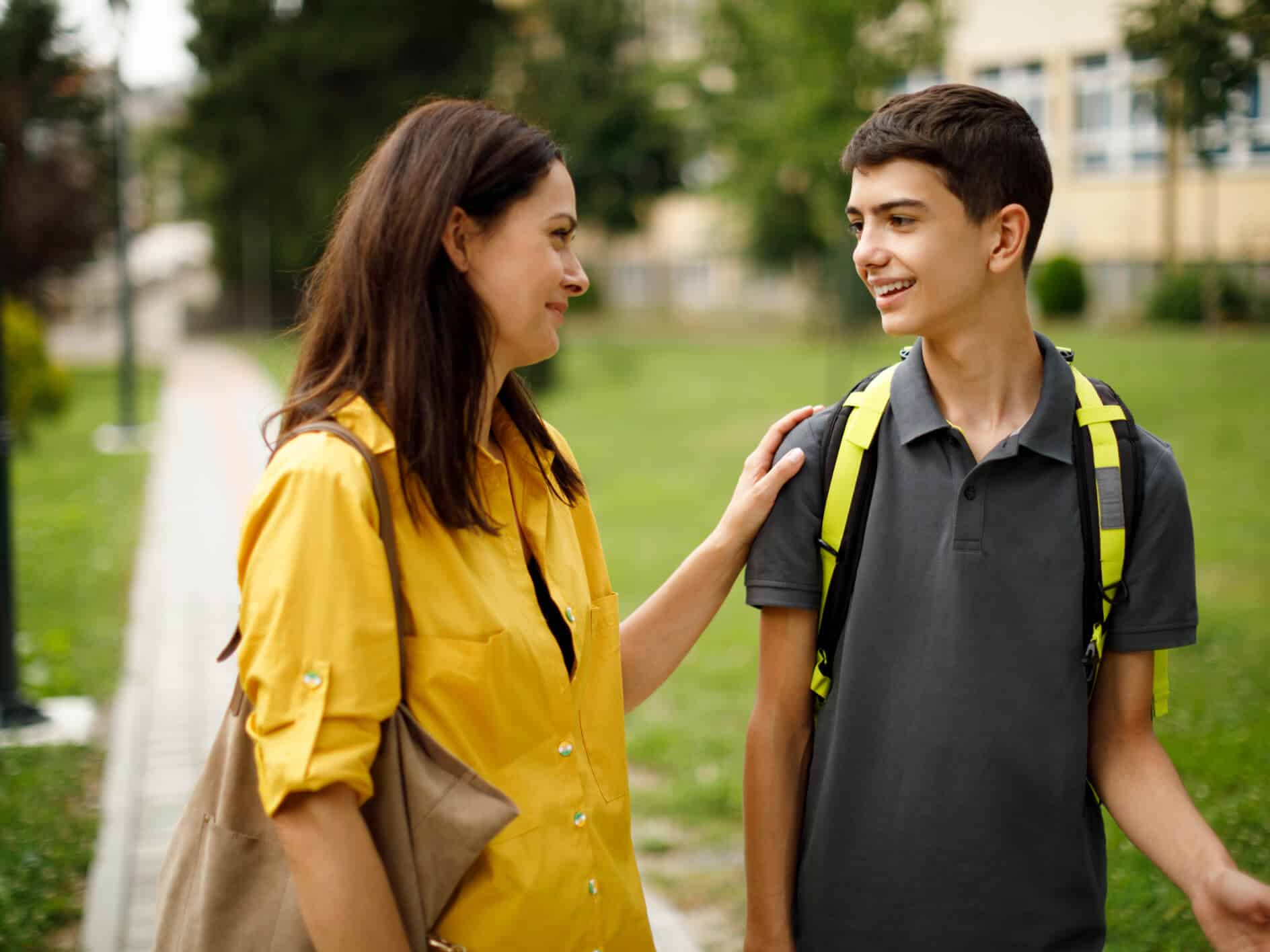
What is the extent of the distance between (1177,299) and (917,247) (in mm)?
23018

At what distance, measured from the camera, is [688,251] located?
47.6 m

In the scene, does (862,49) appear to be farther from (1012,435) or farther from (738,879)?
(1012,435)

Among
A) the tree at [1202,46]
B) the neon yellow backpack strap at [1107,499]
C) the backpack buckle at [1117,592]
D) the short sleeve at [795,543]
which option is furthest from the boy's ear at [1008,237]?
the tree at [1202,46]

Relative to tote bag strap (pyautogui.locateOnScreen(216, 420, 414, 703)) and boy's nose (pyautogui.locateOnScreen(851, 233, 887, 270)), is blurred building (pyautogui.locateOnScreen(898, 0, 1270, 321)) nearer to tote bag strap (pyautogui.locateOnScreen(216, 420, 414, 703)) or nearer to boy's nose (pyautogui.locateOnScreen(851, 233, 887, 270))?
boy's nose (pyautogui.locateOnScreen(851, 233, 887, 270))

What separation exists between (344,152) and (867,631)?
1246 inches

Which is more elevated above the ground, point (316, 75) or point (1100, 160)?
point (316, 75)

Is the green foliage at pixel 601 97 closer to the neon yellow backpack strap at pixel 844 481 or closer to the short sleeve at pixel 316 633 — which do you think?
the neon yellow backpack strap at pixel 844 481

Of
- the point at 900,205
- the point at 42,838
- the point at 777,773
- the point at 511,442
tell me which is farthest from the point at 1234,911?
the point at 42,838

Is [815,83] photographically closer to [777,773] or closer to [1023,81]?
[1023,81]

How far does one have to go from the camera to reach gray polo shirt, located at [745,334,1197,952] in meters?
2.13

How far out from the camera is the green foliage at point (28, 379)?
1847cm

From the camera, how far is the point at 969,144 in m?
2.18

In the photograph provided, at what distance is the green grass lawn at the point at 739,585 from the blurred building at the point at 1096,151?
4695 millimetres

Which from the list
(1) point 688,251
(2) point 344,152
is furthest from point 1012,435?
(1) point 688,251
